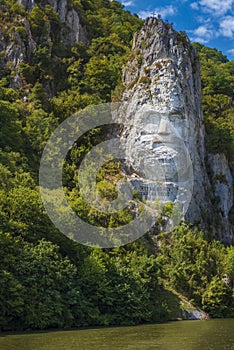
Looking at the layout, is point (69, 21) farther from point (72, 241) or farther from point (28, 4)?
point (72, 241)

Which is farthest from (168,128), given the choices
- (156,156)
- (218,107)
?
(218,107)

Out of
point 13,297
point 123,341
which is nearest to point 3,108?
point 13,297

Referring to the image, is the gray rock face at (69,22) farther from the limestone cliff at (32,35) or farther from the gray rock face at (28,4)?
the gray rock face at (28,4)

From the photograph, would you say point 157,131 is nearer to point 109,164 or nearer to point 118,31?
point 109,164

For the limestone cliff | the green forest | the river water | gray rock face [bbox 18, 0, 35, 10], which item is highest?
gray rock face [bbox 18, 0, 35, 10]

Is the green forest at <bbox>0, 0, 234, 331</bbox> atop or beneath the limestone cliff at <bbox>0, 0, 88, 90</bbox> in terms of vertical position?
beneath

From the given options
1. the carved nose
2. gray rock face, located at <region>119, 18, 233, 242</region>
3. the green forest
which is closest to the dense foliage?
the green forest

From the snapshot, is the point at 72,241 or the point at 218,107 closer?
the point at 72,241

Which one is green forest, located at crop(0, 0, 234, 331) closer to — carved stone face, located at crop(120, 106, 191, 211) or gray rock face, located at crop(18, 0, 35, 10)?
gray rock face, located at crop(18, 0, 35, 10)
